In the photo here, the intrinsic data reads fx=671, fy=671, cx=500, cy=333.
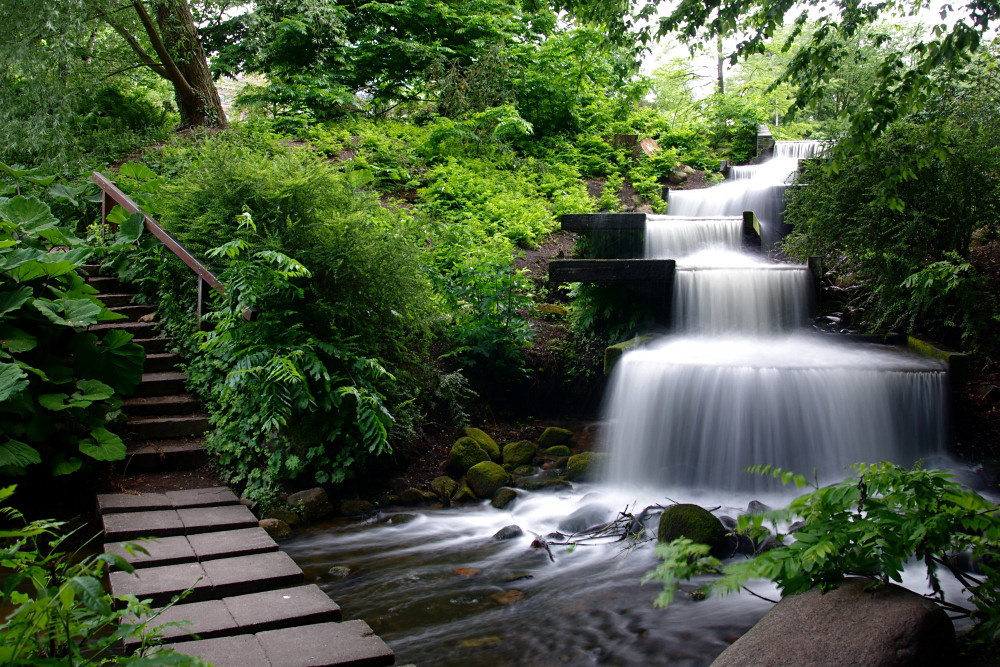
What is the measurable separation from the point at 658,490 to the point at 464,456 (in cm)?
197

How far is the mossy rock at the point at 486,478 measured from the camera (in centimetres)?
655

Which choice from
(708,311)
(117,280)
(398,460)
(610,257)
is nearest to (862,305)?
(708,311)

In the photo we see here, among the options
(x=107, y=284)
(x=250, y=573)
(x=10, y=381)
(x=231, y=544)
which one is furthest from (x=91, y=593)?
(x=107, y=284)

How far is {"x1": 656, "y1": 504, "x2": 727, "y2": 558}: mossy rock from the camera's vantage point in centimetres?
486

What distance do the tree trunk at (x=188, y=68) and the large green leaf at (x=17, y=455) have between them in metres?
10.5

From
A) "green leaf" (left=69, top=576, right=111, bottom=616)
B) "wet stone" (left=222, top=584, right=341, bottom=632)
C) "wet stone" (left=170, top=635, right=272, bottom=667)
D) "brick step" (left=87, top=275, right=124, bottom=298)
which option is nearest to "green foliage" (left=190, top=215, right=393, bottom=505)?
"wet stone" (left=222, top=584, right=341, bottom=632)

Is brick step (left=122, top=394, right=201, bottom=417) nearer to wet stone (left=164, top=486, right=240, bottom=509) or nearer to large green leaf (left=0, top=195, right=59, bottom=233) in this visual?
wet stone (left=164, top=486, right=240, bottom=509)

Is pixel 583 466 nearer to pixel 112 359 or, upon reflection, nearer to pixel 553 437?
pixel 553 437

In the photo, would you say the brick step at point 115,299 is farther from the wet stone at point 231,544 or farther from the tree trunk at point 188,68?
the tree trunk at point 188,68

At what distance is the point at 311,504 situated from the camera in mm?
5727

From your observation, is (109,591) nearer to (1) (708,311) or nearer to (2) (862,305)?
(1) (708,311)

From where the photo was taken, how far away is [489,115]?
539 inches

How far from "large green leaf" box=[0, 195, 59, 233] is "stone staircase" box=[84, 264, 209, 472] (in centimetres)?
111

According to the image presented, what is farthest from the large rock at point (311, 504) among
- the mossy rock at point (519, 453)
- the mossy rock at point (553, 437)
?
the mossy rock at point (553, 437)
